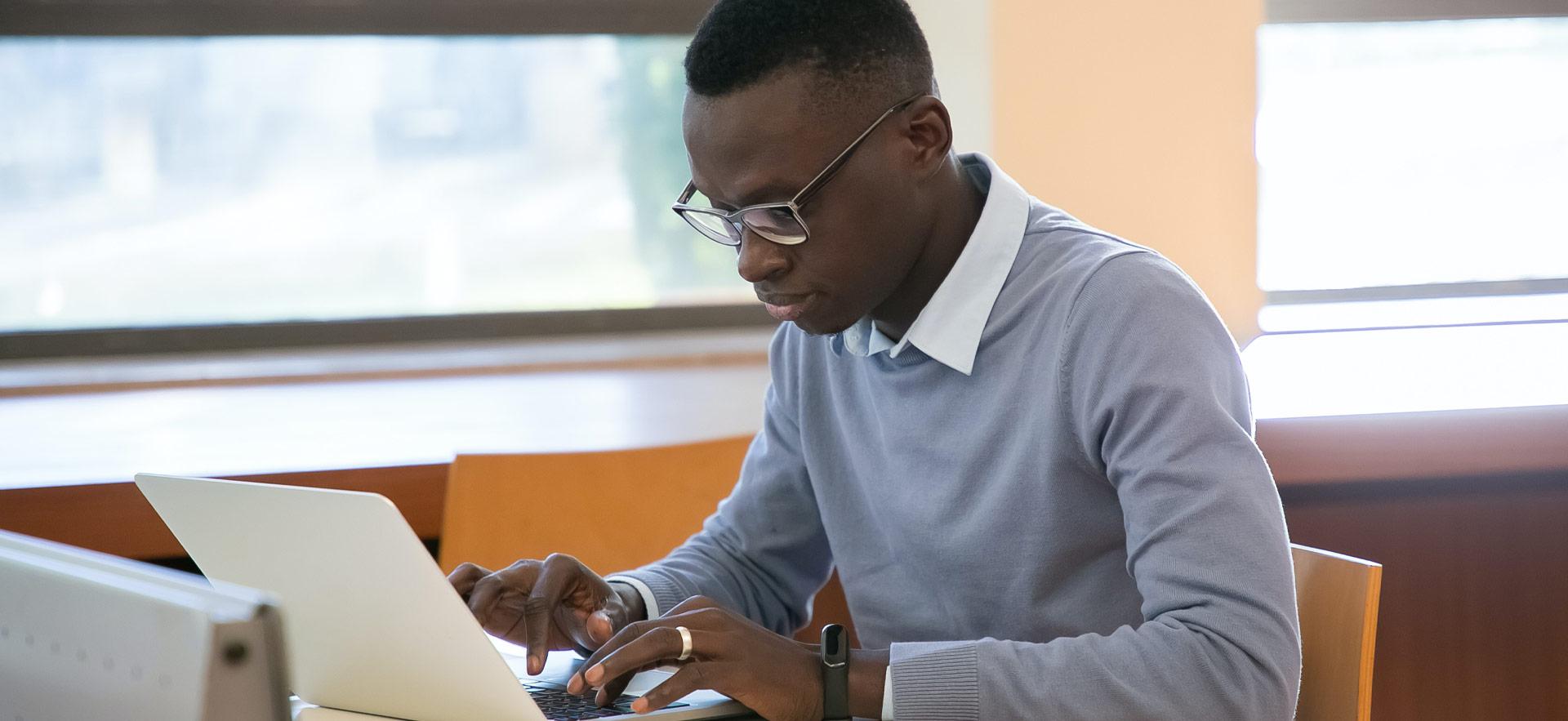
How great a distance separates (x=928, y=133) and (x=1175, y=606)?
40cm

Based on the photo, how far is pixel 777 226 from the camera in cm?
100

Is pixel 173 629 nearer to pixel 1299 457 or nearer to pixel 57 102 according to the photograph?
pixel 1299 457

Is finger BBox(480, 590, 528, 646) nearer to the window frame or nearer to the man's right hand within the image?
the man's right hand

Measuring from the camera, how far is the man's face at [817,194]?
0.97 m

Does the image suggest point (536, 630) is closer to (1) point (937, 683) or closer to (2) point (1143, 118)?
(1) point (937, 683)

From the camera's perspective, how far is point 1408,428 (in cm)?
A: 159

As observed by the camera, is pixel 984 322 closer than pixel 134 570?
No

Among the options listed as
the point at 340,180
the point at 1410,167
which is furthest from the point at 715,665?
the point at 1410,167

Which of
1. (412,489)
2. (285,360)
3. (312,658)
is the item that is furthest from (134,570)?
(285,360)

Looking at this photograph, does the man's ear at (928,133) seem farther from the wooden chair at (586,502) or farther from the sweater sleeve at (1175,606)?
the wooden chair at (586,502)

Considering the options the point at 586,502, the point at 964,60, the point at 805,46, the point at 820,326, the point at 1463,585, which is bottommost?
the point at 1463,585

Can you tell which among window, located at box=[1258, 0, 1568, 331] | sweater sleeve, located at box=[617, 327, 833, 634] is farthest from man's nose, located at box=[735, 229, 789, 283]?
window, located at box=[1258, 0, 1568, 331]

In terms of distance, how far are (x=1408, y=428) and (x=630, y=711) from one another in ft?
3.77

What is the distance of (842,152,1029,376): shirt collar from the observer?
1028 millimetres
